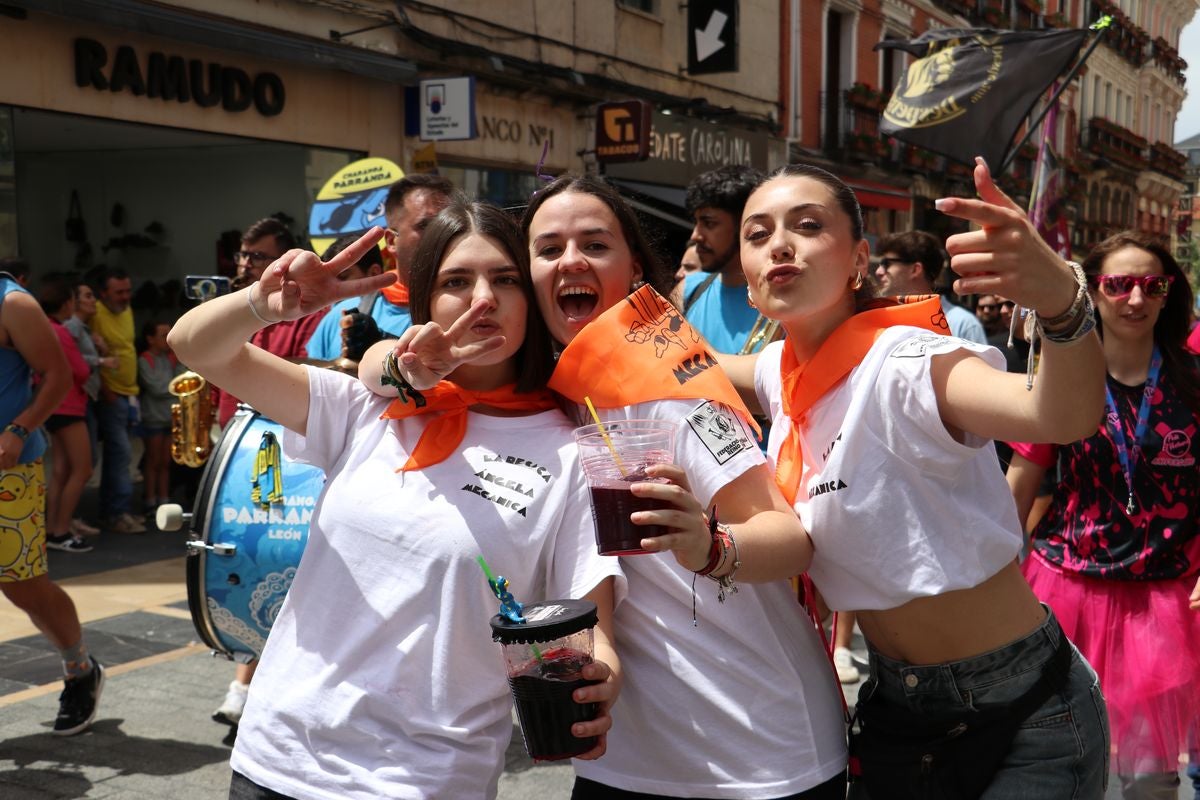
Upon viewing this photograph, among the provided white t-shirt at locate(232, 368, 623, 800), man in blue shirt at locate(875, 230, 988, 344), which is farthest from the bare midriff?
man in blue shirt at locate(875, 230, 988, 344)

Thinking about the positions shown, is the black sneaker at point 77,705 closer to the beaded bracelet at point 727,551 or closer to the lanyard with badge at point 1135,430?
the beaded bracelet at point 727,551

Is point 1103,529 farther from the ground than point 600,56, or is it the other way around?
point 600,56

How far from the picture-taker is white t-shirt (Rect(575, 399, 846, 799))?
2137 mm

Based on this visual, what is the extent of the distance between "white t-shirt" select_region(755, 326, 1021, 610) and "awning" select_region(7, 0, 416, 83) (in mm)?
8202

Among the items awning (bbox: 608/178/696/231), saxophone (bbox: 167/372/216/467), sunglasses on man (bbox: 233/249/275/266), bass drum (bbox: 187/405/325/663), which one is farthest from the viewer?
awning (bbox: 608/178/696/231)

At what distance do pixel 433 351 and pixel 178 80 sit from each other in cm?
872

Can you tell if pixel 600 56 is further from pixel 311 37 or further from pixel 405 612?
pixel 405 612

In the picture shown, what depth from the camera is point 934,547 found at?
209 cm

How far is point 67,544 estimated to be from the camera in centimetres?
824

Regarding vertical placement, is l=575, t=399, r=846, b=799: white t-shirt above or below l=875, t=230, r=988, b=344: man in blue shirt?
below

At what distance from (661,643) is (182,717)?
3498 mm

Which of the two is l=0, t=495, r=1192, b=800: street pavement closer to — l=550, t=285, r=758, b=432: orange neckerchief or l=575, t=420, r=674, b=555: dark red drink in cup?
l=550, t=285, r=758, b=432: orange neckerchief

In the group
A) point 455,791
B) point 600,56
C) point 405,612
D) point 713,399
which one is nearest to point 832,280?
point 713,399

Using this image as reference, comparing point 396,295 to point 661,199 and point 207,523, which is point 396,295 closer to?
point 207,523
